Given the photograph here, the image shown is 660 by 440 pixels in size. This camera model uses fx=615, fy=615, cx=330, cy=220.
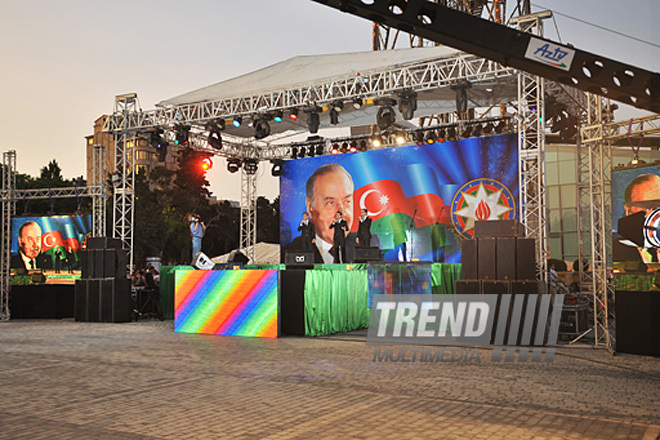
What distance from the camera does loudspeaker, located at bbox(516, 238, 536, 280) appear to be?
10648mm

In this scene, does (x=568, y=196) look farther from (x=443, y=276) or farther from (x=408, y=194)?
(x=443, y=276)

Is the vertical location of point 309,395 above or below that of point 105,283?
below

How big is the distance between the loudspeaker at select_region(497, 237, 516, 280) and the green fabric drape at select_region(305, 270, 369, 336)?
3.18 metres

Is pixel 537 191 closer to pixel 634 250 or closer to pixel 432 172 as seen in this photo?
pixel 634 250

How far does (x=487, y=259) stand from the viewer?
1099 cm

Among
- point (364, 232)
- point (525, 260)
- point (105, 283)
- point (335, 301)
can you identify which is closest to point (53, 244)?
point (105, 283)

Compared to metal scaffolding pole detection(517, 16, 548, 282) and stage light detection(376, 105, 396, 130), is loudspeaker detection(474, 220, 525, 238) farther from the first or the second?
stage light detection(376, 105, 396, 130)

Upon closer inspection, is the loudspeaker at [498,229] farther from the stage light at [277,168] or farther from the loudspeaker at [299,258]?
the stage light at [277,168]

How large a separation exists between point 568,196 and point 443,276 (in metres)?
14.6

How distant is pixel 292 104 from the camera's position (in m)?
17.2

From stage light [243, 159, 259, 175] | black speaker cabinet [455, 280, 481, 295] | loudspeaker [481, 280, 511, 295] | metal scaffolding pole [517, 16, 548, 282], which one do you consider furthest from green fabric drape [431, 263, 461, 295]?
stage light [243, 159, 259, 175]

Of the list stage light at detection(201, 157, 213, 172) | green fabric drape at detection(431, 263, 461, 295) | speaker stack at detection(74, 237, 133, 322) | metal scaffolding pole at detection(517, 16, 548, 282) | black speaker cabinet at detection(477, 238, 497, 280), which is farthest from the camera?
stage light at detection(201, 157, 213, 172)

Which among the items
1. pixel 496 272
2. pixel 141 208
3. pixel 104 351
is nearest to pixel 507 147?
pixel 496 272

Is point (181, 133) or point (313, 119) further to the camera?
point (181, 133)
